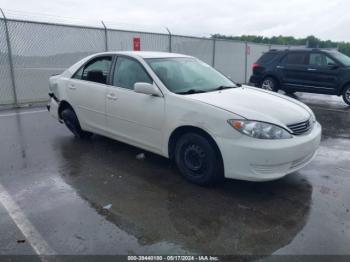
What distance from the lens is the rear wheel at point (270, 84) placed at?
12695 mm

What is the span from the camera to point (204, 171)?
413 cm

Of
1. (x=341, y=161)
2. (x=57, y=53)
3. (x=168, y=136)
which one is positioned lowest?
(x=341, y=161)

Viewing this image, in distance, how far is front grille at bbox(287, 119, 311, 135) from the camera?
3.99 m

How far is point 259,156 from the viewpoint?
371cm

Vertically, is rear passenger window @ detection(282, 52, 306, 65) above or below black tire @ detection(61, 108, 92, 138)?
above

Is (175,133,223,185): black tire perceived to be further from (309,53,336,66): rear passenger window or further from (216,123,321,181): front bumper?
(309,53,336,66): rear passenger window

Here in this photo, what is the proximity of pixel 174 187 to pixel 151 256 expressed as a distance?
1.43m

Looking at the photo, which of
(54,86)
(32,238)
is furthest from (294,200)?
(54,86)

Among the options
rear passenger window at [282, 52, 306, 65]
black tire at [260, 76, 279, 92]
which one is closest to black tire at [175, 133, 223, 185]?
rear passenger window at [282, 52, 306, 65]

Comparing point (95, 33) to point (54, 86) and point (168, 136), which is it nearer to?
point (54, 86)

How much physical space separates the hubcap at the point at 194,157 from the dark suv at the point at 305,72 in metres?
8.59

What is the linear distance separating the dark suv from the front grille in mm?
7743

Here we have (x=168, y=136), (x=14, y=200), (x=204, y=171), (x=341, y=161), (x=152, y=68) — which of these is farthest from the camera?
(x=341, y=161)

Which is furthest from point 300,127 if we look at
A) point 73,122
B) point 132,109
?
point 73,122
